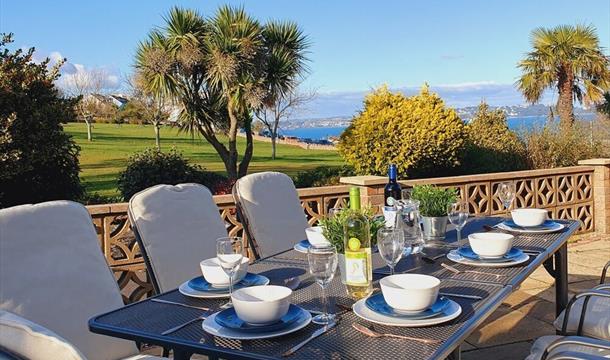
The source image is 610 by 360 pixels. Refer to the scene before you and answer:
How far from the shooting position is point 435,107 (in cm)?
694

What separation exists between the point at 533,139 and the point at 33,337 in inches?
313

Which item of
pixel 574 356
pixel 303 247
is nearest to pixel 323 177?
pixel 303 247

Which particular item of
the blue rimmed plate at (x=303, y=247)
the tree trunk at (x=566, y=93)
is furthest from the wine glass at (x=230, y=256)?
the tree trunk at (x=566, y=93)

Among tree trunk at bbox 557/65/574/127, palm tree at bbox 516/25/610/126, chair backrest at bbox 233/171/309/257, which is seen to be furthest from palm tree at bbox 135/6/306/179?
tree trunk at bbox 557/65/574/127

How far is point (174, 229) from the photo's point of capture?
8.57 ft

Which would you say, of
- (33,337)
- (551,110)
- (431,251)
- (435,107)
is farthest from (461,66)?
(33,337)

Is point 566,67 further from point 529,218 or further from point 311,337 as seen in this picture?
point 311,337

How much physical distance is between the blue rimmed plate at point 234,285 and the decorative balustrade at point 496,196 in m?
1.90

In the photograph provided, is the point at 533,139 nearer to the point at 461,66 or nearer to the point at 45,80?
the point at 45,80

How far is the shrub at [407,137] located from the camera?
6691 millimetres

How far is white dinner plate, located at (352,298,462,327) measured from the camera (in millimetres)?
1588

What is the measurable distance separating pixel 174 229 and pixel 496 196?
435 cm

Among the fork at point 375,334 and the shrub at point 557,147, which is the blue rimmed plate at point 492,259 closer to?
the fork at point 375,334

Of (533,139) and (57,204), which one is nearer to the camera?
(57,204)
